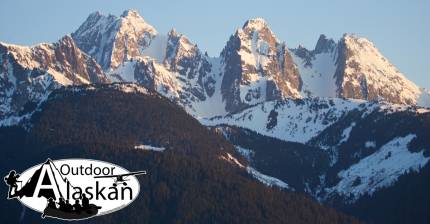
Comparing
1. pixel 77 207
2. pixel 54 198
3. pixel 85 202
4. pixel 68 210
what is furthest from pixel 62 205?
pixel 85 202

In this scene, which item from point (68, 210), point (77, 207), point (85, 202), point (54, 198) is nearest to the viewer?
point (68, 210)

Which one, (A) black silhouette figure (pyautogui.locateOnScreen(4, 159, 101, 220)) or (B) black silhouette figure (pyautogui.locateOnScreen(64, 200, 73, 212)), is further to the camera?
(B) black silhouette figure (pyautogui.locateOnScreen(64, 200, 73, 212))

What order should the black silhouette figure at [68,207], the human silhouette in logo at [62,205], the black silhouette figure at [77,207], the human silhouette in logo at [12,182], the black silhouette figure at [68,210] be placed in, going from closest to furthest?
the human silhouette in logo at [12,182] < the black silhouette figure at [68,210] < the black silhouette figure at [77,207] < the black silhouette figure at [68,207] < the human silhouette in logo at [62,205]

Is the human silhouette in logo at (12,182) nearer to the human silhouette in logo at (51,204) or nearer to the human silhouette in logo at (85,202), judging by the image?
the human silhouette in logo at (51,204)

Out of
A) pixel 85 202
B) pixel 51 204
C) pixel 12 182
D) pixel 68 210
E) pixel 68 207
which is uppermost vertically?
pixel 12 182

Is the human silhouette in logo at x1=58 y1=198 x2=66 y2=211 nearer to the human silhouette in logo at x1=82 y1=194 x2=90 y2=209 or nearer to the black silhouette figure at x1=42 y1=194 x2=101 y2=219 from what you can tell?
the black silhouette figure at x1=42 y1=194 x2=101 y2=219

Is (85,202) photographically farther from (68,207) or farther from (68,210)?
(68,210)

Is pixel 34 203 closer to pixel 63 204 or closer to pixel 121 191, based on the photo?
pixel 63 204

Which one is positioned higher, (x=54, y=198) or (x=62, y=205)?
(x=54, y=198)

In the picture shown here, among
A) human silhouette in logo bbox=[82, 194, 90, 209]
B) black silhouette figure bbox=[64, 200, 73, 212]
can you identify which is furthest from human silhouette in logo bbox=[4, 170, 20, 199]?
human silhouette in logo bbox=[82, 194, 90, 209]

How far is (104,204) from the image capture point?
16862cm

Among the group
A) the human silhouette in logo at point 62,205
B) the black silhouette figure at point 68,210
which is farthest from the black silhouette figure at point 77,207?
the human silhouette in logo at point 62,205

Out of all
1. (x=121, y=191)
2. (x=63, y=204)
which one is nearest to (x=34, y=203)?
(x=63, y=204)

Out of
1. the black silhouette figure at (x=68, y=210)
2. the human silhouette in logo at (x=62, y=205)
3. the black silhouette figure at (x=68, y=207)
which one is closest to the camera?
the black silhouette figure at (x=68, y=210)
